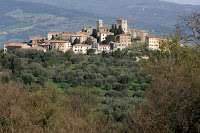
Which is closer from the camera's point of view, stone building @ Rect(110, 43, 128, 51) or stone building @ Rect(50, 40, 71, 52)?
stone building @ Rect(50, 40, 71, 52)

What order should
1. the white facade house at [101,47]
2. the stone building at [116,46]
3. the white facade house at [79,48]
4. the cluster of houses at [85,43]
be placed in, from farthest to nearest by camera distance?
the stone building at [116,46] < the white facade house at [101,47] < the cluster of houses at [85,43] < the white facade house at [79,48]

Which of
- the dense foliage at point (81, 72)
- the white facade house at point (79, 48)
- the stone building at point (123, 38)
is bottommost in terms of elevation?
the dense foliage at point (81, 72)

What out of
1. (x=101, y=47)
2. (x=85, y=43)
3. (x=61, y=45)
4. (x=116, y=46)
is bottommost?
(x=101, y=47)

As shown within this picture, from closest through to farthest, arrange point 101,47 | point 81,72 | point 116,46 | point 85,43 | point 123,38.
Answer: point 81,72 → point 101,47 → point 116,46 → point 85,43 → point 123,38

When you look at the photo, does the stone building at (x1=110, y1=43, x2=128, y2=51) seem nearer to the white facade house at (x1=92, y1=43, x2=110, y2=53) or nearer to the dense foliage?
the white facade house at (x1=92, y1=43, x2=110, y2=53)

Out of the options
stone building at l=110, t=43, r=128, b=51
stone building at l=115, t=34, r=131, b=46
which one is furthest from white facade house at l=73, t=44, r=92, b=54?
stone building at l=115, t=34, r=131, b=46

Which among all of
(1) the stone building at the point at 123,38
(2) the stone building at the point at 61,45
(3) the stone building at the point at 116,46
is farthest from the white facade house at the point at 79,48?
(1) the stone building at the point at 123,38

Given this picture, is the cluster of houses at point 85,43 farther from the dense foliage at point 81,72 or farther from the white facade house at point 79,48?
the dense foliage at point 81,72

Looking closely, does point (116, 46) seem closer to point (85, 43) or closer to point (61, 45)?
point (85, 43)

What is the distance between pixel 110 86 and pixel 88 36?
27.1m

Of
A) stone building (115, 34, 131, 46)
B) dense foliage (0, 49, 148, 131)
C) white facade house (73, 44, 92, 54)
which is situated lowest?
dense foliage (0, 49, 148, 131)

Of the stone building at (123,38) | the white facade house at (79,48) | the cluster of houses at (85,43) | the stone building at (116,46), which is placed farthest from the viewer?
the stone building at (123,38)

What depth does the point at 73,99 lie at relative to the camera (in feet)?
92.3

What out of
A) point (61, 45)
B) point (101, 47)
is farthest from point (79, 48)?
Result: point (101, 47)
